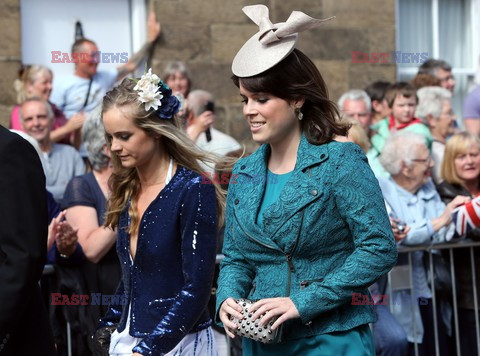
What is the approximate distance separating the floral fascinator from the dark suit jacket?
3.02ft

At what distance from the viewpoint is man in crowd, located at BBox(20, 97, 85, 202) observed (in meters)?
6.97

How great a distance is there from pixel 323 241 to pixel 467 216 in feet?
10.6

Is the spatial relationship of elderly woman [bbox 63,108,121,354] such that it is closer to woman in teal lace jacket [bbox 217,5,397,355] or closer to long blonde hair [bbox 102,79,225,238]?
long blonde hair [bbox 102,79,225,238]

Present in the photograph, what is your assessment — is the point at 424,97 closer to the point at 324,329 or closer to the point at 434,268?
the point at 434,268

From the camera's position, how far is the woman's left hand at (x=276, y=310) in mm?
3273

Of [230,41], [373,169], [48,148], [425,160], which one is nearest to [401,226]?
[425,160]

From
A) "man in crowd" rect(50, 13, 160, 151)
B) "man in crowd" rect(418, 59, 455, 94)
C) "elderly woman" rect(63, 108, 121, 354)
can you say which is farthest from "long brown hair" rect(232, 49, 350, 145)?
"man in crowd" rect(418, 59, 455, 94)

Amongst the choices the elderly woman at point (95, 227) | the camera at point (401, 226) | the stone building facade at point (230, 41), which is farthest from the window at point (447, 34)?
the elderly woman at point (95, 227)

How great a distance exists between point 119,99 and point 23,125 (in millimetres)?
3057

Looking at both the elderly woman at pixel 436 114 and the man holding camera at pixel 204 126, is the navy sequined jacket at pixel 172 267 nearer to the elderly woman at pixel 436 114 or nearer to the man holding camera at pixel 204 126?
the man holding camera at pixel 204 126

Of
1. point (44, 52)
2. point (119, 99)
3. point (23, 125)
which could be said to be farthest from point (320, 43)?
point (119, 99)

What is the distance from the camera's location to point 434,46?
11.2 metres

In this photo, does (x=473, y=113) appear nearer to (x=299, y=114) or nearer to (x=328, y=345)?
(x=299, y=114)

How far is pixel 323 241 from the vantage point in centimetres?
338
